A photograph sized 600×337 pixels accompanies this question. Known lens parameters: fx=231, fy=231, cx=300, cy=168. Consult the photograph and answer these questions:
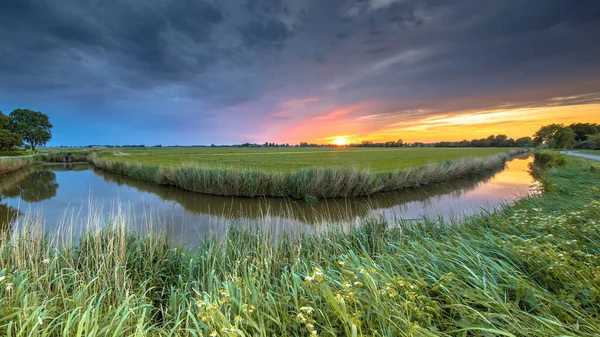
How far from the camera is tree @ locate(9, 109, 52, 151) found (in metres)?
63.5

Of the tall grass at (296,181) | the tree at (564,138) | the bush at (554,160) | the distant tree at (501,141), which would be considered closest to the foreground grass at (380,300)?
the tall grass at (296,181)

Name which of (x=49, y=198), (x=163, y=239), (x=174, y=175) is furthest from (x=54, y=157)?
(x=163, y=239)

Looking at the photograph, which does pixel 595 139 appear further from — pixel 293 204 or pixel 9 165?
pixel 9 165

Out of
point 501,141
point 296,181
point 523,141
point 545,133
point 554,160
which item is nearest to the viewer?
point 296,181

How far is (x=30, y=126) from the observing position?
66375 millimetres

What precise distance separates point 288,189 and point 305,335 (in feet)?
43.5

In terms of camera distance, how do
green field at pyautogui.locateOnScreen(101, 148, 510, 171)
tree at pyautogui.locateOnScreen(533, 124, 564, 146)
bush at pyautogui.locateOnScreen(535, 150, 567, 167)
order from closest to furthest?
bush at pyautogui.locateOnScreen(535, 150, 567, 167), green field at pyautogui.locateOnScreen(101, 148, 510, 171), tree at pyautogui.locateOnScreen(533, 124, 564, 146)

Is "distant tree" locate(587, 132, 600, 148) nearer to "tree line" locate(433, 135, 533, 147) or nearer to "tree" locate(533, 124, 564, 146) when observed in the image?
"tree" locate(533, 124, 564, 146)

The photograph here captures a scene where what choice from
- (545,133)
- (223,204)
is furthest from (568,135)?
(223,204)

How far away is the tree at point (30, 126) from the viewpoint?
2498 inches

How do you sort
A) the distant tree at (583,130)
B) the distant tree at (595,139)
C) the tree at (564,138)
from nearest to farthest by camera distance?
the distant tree at (595,139) < the tree at (564,138) < the distant tree at (583,130)

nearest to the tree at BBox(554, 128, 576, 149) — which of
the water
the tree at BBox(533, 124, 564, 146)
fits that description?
the tree at BBox(533, 124, 564, 146)

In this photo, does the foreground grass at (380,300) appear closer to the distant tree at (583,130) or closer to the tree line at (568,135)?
the tree line at (568,135)

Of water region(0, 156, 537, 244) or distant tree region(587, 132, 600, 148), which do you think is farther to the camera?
distant tree region(587, 132, 600, 148)
